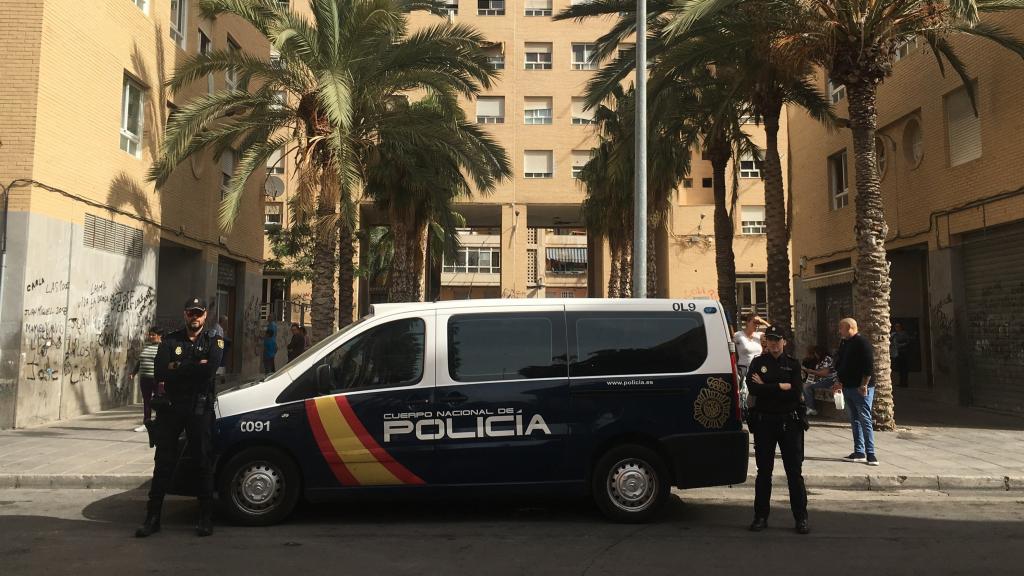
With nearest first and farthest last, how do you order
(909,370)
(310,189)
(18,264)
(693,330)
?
(693,330), (18,264), (310,189), (909,370)

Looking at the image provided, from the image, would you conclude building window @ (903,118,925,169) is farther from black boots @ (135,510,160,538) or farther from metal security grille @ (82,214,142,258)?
metal security grille @ (82,214,142,258)

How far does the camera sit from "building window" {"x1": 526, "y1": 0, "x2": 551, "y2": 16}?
3816 cm

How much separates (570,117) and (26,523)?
33.9 metres

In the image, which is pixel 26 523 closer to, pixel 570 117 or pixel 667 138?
pixel 667 138

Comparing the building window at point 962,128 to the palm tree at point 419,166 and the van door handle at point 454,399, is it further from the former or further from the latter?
the van door handle at point 454,399

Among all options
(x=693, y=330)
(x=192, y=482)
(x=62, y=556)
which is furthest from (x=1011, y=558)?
(x=62, y=556)

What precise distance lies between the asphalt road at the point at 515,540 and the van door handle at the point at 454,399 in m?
1.07

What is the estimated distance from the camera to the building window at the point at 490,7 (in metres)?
38.2

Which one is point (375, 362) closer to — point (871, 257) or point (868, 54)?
point (871, 257)

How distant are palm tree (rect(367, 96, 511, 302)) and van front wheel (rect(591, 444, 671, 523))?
911 cm

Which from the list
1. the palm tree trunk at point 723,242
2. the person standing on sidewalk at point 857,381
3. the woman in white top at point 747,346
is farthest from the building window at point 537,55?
the person standing on sidewalk at point 857,381

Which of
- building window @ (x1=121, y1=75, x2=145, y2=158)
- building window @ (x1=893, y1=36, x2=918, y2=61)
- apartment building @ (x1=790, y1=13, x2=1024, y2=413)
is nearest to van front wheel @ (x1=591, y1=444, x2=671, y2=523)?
apartment building @ (x1=790, y1=13, x2=1024, y2=413)

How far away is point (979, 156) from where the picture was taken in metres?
14.3

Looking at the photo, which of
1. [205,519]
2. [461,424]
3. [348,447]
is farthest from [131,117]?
[461,424]
